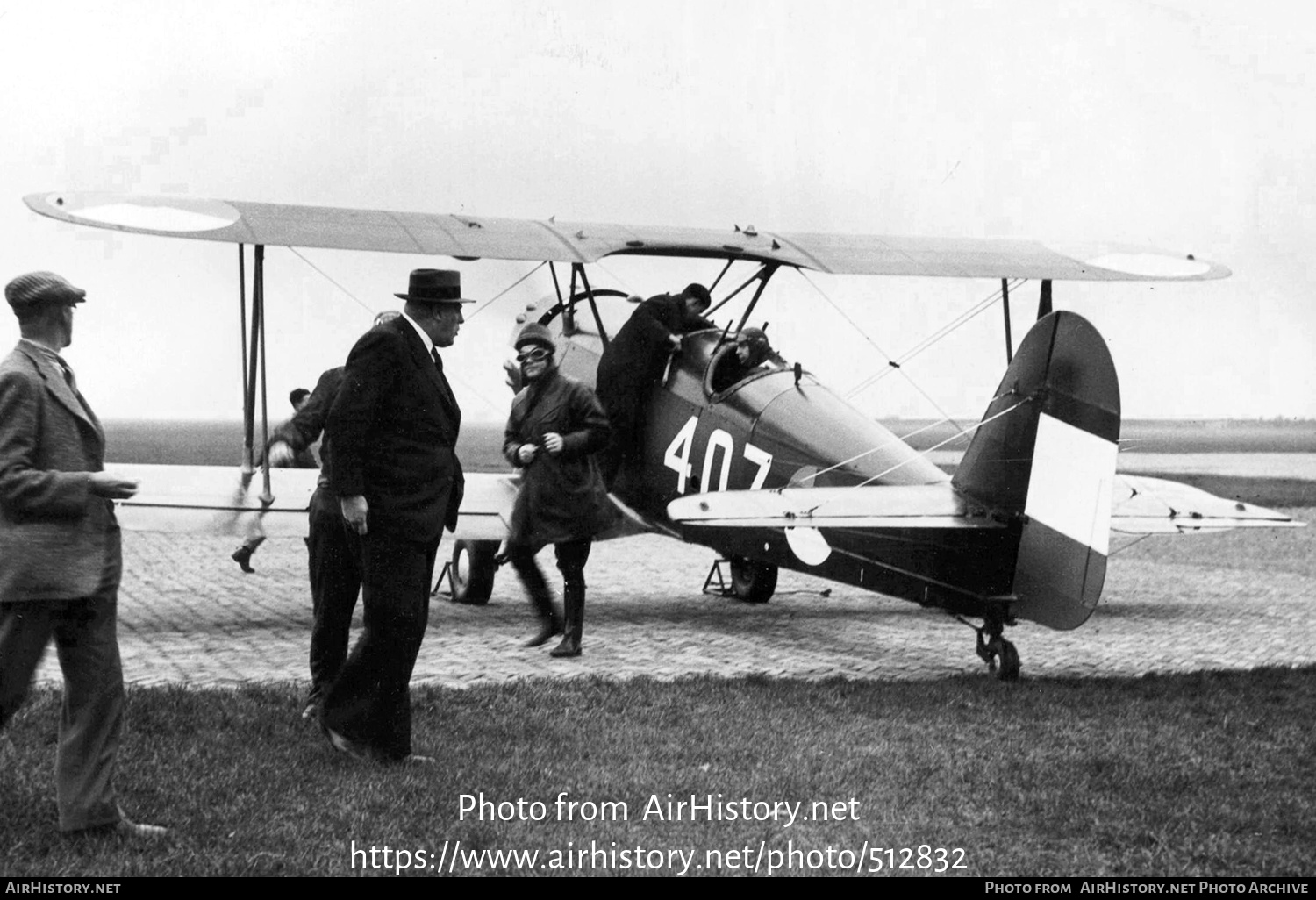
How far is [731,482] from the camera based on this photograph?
26.2 ft

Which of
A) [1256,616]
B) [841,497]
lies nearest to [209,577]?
[841,497]

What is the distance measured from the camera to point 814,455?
750 cm

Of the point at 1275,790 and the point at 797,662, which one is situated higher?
the point at 1275,790

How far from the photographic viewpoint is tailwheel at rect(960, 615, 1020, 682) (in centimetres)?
627

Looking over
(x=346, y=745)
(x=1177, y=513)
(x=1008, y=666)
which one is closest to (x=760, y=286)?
(x=1177, y=513)

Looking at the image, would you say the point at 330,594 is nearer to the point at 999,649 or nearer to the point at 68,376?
the point at 68,376

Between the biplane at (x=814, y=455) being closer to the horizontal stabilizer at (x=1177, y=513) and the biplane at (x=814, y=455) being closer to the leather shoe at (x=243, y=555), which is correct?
the horizontal stabilizer at (x=1177, y=513)

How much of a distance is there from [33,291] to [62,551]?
774 mm

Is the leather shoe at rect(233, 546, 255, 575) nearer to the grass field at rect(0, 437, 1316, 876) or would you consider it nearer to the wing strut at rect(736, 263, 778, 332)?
the wing strut at rect(736, 263, 778, 332)

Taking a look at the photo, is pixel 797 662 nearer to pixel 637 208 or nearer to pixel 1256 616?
pixel 1256 616

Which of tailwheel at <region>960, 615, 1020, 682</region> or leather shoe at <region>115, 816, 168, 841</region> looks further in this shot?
tailwheel at <region>960, 615, 1020, 682</region>

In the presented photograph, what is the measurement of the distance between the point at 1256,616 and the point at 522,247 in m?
A: 6.00

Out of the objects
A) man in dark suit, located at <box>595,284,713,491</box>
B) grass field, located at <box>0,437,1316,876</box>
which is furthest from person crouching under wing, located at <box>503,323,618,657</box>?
man in dark suit, located at <box>595,284,713,491</box>

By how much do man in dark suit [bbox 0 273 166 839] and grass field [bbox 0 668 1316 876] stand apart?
26 cm
